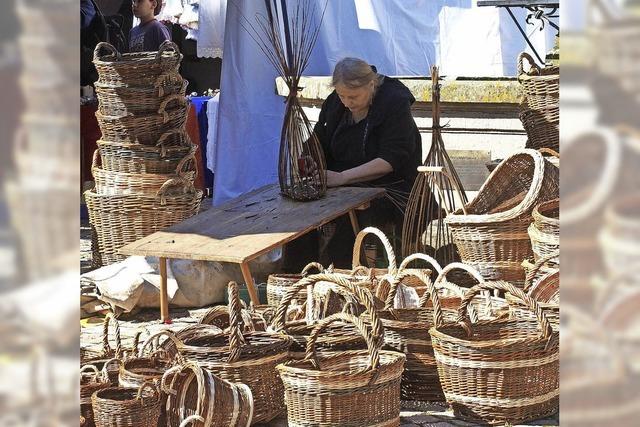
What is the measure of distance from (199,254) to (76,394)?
3.69m

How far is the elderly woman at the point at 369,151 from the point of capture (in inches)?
212

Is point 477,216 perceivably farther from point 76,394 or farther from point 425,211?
point 76,394

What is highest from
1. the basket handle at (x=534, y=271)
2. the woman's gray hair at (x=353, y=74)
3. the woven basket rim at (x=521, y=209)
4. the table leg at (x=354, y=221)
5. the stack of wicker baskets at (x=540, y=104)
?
the woman's gray hair at (x=353, y=74)

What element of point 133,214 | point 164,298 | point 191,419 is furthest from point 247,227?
point 191,419

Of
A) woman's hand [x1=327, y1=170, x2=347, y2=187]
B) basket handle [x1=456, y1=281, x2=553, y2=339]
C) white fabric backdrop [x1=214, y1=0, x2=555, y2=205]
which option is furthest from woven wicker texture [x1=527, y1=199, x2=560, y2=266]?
white fabric backdrop [x1=214, y1=0, x2=555, y2=205]

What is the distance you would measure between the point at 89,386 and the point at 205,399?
17.5 inches

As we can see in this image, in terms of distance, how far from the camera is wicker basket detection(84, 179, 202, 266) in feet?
19.8

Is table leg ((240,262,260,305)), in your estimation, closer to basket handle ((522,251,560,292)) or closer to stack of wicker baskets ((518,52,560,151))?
basket handle ((522,251,560,292))

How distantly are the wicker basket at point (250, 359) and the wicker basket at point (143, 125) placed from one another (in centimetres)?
294

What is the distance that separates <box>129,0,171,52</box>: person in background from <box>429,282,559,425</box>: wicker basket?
4.62 metres

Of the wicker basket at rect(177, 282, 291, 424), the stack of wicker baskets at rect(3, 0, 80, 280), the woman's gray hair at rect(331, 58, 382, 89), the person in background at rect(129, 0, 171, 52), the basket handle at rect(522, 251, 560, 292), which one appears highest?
the person in background at rect(129, 0, 171, 52)

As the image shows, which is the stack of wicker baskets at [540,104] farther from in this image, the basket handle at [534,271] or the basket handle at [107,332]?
the basket handle at [107,332]

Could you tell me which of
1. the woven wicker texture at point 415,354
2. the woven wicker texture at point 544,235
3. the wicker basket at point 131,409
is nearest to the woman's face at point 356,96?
the woven wicker texture at point 544,235

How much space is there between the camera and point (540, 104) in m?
5.02
